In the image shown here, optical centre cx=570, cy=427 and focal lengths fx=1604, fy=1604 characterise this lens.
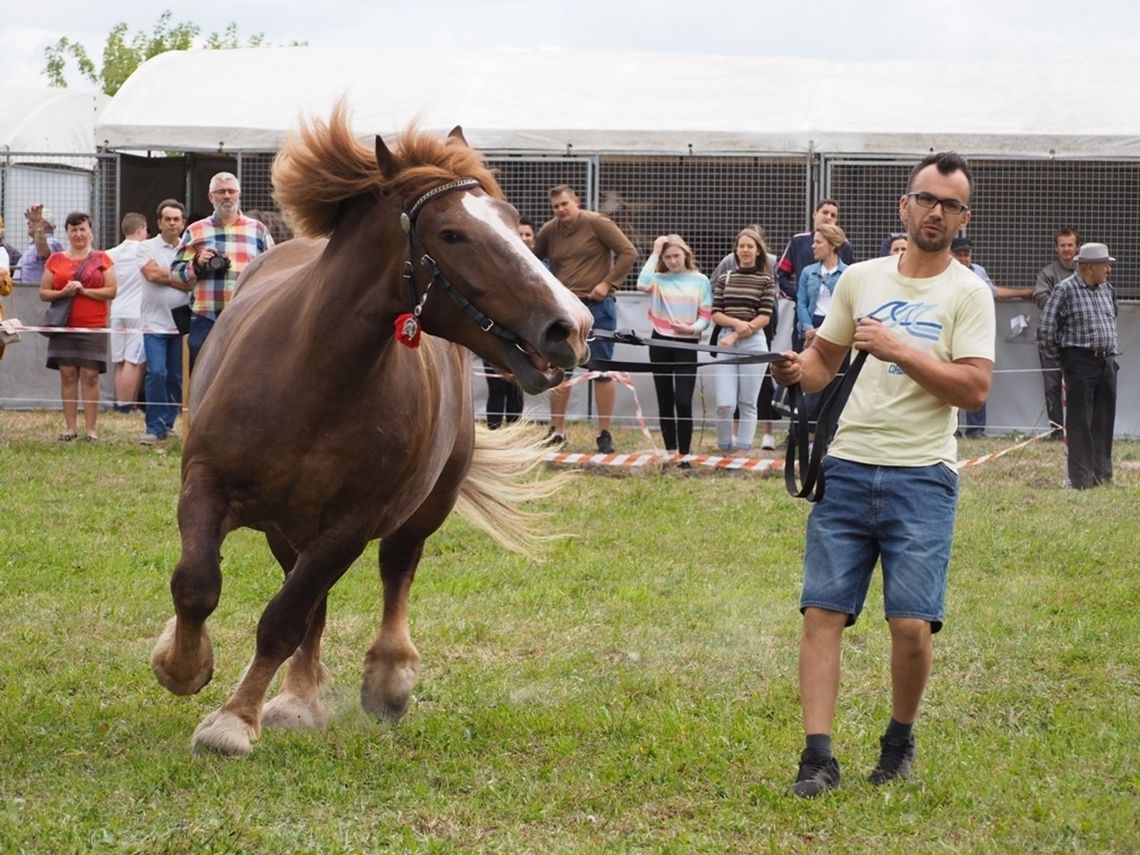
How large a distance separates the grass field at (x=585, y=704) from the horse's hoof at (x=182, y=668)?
22cm

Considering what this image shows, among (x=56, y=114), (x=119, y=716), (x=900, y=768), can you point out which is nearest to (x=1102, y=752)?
(x=900, y=768)

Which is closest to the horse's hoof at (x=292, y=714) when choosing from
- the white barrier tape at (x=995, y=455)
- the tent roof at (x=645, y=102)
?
the white barrier tape at (x=995, y=455)

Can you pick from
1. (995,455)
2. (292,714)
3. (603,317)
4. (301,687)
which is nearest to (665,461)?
(603,317)

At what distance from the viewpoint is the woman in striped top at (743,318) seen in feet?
44.4

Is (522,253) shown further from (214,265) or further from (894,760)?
(214,265)

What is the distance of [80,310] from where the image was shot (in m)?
14.6

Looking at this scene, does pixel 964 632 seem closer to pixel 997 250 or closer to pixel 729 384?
pixel 729 384

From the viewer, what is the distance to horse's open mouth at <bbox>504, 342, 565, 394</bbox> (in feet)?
14.8

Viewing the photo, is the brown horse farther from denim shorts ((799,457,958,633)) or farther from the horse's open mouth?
denim shorts ((799,457,958,633))

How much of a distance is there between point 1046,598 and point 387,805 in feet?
15.2

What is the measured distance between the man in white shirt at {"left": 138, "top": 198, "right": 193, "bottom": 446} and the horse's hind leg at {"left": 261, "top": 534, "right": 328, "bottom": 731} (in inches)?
328

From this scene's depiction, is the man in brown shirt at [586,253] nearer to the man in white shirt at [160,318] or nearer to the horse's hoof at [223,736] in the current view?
the man in white shirt at [160,318]

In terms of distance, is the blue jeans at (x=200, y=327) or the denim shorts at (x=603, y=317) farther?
the denim shorts at (x=603, y=317)

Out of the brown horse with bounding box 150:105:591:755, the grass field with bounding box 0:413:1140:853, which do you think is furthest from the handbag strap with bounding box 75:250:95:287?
the brown horse with bounding box 150:105:591:755
